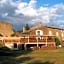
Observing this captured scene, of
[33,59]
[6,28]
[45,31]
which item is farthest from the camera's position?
[6,28]

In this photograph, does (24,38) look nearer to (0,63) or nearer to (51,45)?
(51,45)

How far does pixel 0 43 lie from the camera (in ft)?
166

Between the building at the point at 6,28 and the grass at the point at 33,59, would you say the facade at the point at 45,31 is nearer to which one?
the building at the point at 6,28

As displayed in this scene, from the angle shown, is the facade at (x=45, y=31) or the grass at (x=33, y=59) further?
the facade at (x=45, y=31)

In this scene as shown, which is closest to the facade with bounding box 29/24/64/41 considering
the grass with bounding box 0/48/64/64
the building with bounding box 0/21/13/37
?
the building with bounding box 0/21/13/37

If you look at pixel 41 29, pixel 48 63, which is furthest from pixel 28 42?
pixel 48 63

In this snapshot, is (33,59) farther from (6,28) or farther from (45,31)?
(6,28)

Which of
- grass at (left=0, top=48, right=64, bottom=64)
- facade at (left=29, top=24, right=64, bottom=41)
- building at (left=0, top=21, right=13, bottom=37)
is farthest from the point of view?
building at (left=0, top=21, right=13, bottom=37)

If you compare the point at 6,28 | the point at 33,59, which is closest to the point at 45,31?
the point at 6,28

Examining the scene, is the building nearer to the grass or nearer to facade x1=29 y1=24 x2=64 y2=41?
facade x1=29 y1=24 x2=64 y2=41

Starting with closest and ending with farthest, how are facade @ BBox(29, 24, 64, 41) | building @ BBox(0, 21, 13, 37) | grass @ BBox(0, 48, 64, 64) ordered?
grass @ BBox(0, 48, 64, 64) → facade @ BBox(29, 24, 64, 41) → building @ BBox(0, 21, 13, 37)

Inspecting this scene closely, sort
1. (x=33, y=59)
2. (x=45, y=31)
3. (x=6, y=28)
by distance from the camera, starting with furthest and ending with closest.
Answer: (x=6, y=28) < (x=45, y=31) < (x=33, y=59)

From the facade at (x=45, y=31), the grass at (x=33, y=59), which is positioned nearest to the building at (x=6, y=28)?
the facade at (x=45, y=31)

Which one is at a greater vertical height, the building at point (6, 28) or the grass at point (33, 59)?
the building at point (6, 28)
